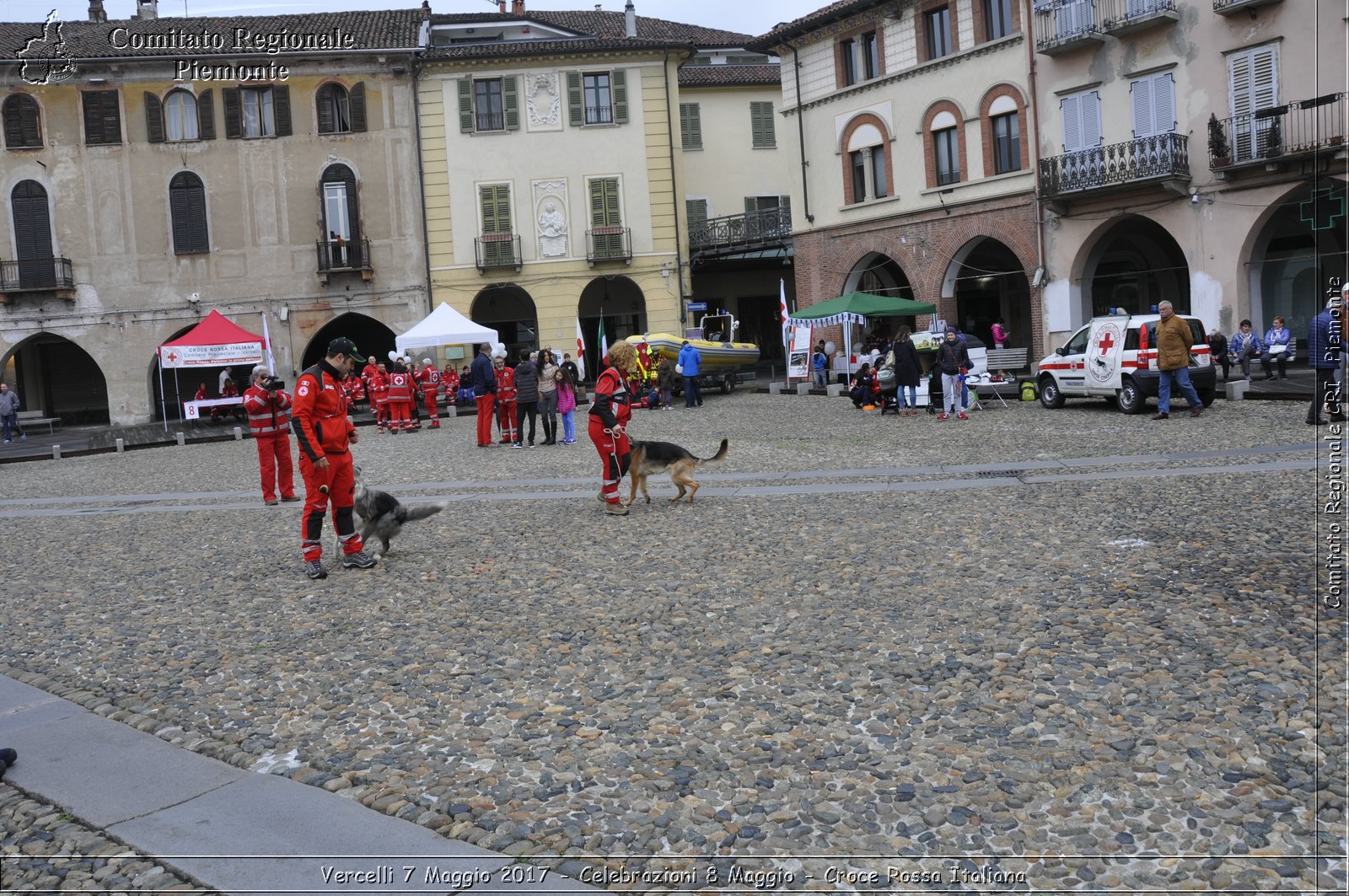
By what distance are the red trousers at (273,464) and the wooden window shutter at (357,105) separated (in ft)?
83.3

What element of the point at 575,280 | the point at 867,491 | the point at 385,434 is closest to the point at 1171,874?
the point at 867,491

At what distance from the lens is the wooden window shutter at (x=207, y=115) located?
1439 inches

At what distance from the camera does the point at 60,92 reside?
118ft

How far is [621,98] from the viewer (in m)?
38.0

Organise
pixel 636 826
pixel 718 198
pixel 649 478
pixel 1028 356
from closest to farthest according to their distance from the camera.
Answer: pixel 636 826, pixel 649 478, pixel 1028 356, pixel 718 198

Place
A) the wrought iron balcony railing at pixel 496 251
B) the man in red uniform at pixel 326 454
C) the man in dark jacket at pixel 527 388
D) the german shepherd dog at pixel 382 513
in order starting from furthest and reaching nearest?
the wrought iron balcony railing at pixel 496 251 < the man in dark jacket at pixel 527 388 < the german shepherd dog at pixel 382 513 < the man in red uniform at pixel 326 454

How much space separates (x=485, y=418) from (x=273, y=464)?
621 cm

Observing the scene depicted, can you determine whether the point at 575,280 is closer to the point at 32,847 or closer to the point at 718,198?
the point at 718,198

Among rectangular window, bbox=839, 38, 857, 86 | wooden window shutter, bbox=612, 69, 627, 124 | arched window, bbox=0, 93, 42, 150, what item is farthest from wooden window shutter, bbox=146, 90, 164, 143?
rectangular window, bbox=839, 38, 857, 86

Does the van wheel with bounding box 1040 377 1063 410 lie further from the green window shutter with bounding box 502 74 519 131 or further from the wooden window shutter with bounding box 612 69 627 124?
the green window shutter with bounding box 502 74 519 131

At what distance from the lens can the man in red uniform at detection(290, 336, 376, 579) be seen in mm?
8789

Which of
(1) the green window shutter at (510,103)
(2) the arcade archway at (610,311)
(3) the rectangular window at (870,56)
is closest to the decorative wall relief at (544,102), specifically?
(1) the green window shutter at (510,103)

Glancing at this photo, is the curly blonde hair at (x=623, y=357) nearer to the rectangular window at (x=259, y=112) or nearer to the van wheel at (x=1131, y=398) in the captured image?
the van wheel at (x=1131, y=398)

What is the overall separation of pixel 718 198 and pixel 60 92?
74.1 feet
